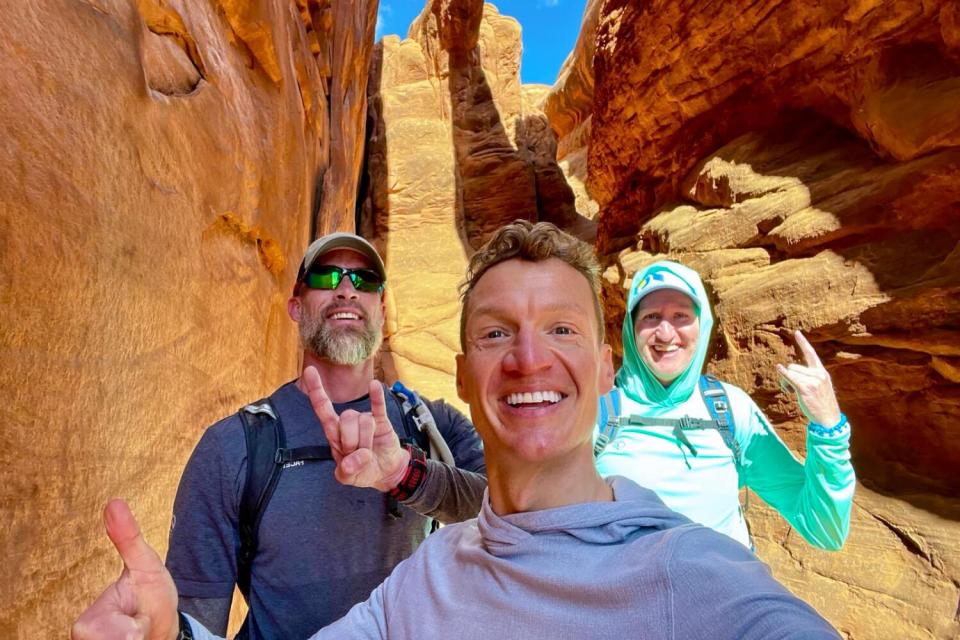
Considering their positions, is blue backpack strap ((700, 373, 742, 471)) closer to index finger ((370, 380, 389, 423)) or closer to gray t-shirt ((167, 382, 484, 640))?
gray t-shirt ((167, 382, 484, 640))

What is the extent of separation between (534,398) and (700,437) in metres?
1.24

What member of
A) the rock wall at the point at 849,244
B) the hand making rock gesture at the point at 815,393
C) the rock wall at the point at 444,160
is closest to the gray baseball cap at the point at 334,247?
the hand making rock gesture at the point at 815,393

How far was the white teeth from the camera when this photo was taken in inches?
43.1

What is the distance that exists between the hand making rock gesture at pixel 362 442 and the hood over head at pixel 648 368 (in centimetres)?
118

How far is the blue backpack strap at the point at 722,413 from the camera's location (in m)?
2.10

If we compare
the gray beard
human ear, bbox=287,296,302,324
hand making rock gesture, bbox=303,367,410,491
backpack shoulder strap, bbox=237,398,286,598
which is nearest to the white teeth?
hand making rock gesture, bbox=303,367,410,491

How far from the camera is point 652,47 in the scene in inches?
298

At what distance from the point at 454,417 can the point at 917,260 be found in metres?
4.53

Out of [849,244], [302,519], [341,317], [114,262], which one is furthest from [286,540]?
[849,244]

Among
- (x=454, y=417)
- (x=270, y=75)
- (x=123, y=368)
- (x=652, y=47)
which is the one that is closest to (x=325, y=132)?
(x=270, y=75)

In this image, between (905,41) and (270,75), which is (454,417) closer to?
(270,75)

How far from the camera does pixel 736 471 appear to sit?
2.11 meters

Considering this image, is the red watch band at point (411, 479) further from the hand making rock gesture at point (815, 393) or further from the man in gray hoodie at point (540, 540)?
the hand making rock gesture at point (815, 393)

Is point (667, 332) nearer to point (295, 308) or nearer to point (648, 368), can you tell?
point (648, 368)
